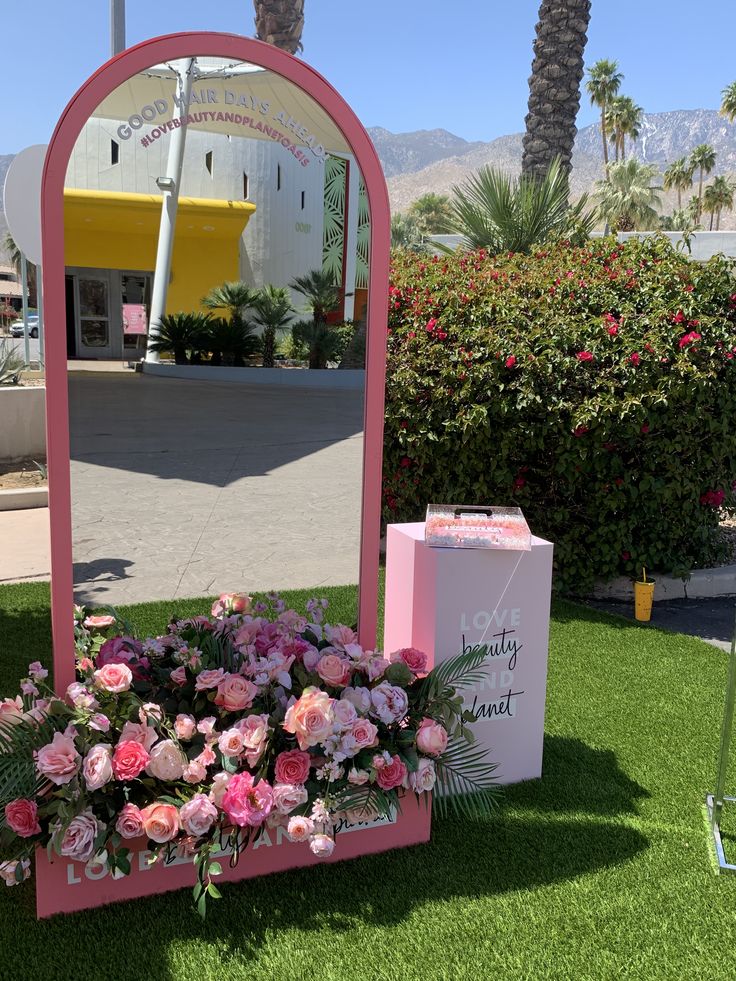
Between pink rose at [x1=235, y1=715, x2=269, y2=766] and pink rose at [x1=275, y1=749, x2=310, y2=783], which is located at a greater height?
pink rose at [x1=235, y1=715, x2=269, y2=766]

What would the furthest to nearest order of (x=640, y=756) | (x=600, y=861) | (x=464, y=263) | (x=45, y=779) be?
(x=464, y=263) < (x=640, y=756) < (x=600, y=861) < (x=45, y=779)

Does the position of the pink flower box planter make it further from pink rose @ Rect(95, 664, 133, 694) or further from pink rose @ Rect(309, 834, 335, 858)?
pink rose @ Rect(95, 664, 133, 694)

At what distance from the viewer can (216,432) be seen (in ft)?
9.59

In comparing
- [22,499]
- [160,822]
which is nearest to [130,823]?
[160,822]

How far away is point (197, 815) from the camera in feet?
7.45

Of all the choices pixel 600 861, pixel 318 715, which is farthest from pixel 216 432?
pixel 600 861

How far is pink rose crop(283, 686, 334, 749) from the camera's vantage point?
2436 mm

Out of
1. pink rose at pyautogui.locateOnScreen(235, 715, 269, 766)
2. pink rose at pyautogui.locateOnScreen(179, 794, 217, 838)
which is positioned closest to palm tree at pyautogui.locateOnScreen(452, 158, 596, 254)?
pink rose at pyautogui.locateOnScreen(235, 715, 269, 766)

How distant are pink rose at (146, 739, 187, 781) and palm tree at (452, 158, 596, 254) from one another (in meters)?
6.09

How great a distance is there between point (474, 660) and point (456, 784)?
44 centimetres

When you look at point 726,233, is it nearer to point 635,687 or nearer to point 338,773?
point 635,687

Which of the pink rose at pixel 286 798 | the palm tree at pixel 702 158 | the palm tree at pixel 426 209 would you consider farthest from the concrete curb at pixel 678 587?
the palm tree at pixel 426 209

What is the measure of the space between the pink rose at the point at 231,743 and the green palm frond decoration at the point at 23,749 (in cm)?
46

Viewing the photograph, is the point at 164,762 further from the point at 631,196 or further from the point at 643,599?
the point at 631,196
